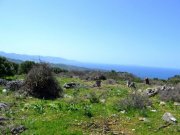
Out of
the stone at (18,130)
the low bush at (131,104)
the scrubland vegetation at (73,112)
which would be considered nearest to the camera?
the stone at (18,130)

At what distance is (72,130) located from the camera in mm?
14094

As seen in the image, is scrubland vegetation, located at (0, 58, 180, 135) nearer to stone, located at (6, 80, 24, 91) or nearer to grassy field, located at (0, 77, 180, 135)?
grassy field, located at (0, 77, 180, 135)

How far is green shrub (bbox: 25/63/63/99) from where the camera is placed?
918 inches

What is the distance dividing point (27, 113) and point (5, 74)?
23704 millimetres

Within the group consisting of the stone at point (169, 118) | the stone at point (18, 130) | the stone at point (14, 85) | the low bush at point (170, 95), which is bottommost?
the stone at point (18, 130)

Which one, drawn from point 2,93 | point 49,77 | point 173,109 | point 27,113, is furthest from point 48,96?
point 173,109

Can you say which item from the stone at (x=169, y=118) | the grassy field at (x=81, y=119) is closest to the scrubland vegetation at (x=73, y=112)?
the grassy field at (x=81, y=119)

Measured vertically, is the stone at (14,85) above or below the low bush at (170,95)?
below

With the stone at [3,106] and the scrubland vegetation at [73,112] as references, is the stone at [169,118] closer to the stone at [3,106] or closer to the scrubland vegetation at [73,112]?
the scrubland vegetation at [73,112]

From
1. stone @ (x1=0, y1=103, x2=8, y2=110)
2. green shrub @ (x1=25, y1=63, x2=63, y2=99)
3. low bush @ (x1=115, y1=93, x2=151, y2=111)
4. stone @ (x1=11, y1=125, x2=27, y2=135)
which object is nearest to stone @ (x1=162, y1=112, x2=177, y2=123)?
low bush @ (x1=115, y1=93, x2=151, y2=111)

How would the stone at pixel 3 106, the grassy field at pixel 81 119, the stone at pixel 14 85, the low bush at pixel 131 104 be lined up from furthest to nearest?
1. the stone at pixel 14 85
2. the low bush at pixel 131 104
3. the stone at pixel 3 106
4. the grassy field at pixel 81 119

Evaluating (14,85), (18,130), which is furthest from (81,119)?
(14,85)

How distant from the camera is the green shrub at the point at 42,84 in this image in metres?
23.3

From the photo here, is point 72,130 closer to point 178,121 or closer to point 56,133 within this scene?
point 56,133
